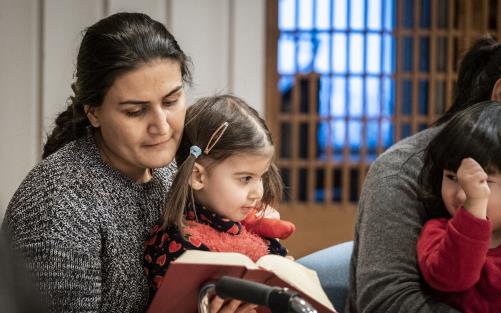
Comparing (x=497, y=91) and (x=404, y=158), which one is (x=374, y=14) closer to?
(x=497, y=91)

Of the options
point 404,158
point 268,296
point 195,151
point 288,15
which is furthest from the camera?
point 288,15

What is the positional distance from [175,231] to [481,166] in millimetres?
672

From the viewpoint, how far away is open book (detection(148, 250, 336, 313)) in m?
1.30

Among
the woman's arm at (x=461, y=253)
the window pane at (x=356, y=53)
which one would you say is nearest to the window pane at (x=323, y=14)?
the window pane at (x=356, y=53)

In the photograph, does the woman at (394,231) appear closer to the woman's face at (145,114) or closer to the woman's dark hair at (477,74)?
the woman's dark hair at (477,74)

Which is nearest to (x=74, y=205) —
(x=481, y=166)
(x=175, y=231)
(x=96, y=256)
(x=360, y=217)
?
(x=96, y=256)

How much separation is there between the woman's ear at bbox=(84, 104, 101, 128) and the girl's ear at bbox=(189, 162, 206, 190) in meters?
0.24

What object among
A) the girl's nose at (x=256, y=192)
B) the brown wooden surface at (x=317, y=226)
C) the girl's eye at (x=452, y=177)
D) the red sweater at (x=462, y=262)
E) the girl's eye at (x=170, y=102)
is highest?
the girl's eye at (x=170, y=102)

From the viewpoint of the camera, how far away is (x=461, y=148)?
1.69 m

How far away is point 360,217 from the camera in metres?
1.97

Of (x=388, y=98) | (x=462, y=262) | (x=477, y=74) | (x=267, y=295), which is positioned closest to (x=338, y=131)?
(x=388, y=98)

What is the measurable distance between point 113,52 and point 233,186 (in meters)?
0.41

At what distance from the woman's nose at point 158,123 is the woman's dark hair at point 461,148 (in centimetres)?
61

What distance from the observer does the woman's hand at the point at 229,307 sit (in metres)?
1.55
